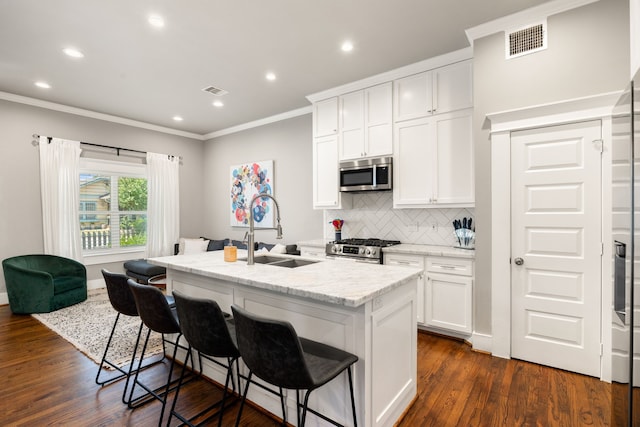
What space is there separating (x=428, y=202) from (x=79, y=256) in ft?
17.3

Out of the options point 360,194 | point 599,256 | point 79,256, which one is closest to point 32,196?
point 79,256

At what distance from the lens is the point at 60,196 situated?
15.9ft

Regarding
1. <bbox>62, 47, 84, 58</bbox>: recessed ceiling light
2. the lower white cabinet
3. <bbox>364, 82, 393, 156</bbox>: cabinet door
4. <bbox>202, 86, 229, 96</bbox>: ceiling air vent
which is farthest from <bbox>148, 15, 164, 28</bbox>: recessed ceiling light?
the lower white cabinet

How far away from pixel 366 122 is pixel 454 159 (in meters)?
1.20

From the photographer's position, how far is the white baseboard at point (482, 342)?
9.59 ft

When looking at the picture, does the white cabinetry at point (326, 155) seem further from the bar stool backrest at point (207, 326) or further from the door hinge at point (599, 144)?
the bar stool backrest at point (207, 326)

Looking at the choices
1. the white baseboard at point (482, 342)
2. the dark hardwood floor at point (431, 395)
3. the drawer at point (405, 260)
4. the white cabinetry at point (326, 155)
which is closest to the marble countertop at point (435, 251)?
the drawer at point (405, 260)

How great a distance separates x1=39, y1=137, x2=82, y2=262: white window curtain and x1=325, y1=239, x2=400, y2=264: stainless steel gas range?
13.4ft

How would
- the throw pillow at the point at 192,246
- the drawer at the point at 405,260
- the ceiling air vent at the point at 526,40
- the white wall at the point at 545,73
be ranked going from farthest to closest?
the throw pillow at the point at 192,246, the drawer at the point at 405,260, the ceiling air vent at the point at 526,40, the white wall at the point at 545,73

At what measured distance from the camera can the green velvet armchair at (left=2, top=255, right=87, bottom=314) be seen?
4094 millimetres

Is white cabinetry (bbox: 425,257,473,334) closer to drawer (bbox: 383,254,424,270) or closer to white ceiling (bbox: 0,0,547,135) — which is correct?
drawer (bbox: 383,254,424,270)

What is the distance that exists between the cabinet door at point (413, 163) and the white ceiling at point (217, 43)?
75 cm

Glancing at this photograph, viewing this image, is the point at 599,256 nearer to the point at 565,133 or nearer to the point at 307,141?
the point at 565,133

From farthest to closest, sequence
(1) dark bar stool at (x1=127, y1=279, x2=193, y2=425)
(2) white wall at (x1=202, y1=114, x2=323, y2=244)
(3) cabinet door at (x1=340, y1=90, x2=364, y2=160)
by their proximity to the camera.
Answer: (2) white wall at (x1=202, y1=114, x2=323, y2=244), (3) cabinet door at (x1=340, y1=90, x2=364, y2=160), (1) dark bar stool at (x1=127, y1=279, x2=193, y2=425)
